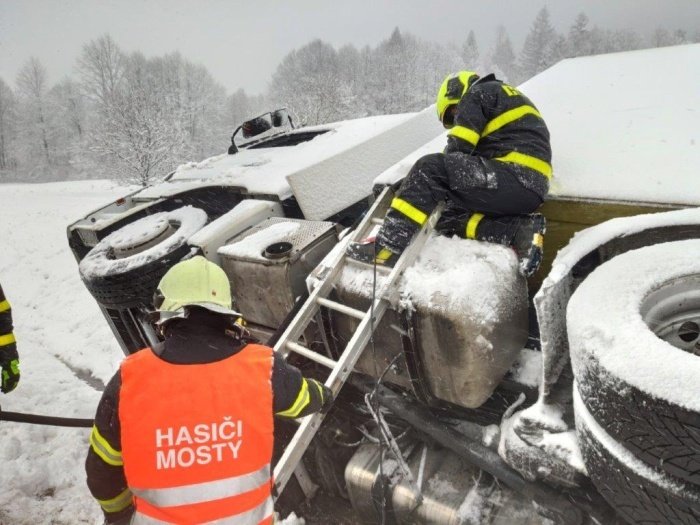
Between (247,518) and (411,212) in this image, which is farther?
(411,212)

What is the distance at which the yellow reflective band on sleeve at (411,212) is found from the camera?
2361 millimetres

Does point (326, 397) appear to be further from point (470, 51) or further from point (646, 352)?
point (470, 51)

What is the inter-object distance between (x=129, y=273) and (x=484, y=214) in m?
2.42

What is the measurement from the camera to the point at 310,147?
4535mm

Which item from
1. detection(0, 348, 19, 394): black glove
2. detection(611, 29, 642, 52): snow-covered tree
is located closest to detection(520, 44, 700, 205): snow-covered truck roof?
detection(0, 348, 19, 394): black glove

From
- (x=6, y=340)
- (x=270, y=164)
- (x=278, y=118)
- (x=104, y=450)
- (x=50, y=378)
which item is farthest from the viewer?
(x=278, y=118)

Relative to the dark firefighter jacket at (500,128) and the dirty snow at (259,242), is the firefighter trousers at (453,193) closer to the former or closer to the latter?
the dark firefighter jacket at (500,128)

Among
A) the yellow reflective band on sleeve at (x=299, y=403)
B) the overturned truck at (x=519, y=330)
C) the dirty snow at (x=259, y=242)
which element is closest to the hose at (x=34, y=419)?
the overturned truck at (x=519, y=330)

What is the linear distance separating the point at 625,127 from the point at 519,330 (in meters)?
1.12

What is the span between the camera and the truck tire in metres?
1.38

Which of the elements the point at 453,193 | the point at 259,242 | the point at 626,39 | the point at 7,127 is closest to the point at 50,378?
the point at 259,242

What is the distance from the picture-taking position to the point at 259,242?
3.04 meters

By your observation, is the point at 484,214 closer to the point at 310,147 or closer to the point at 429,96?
the point at 310,147

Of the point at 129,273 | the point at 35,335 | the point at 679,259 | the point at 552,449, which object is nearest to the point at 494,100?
the point at 679,259
